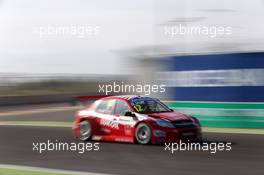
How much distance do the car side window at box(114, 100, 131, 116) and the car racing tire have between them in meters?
0.72

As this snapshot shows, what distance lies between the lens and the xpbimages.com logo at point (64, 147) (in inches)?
516

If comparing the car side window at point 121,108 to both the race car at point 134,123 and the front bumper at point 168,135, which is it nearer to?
the race car at point 134,123

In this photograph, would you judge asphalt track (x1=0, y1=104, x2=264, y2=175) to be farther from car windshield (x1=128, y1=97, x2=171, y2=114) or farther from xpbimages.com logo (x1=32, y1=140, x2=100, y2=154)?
car windshield (x1=128, y1=97, x2=171, y2=114)

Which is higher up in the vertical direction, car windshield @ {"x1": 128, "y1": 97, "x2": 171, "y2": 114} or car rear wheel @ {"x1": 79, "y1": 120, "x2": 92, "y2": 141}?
car windshield @ {"x1": 128, "y1": 97, "x2": 171, "y2": 114}

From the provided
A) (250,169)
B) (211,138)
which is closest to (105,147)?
(211,138)

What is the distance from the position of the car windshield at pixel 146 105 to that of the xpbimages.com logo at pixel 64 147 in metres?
1.23

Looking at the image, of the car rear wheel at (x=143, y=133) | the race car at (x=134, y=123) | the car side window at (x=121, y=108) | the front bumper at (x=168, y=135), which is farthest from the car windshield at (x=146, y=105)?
the front bumper at (x=168, y=135)

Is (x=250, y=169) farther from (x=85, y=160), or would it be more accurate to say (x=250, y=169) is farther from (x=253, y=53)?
(x=253, y=53)

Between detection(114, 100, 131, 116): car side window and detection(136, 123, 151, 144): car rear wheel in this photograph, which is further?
detection(114, 100, 131, 116): car side window

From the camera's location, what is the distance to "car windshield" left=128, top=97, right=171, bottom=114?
13.8 meters

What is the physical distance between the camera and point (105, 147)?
1327 cm

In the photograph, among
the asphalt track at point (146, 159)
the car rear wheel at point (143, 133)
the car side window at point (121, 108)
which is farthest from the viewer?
the car side window at point (121, 108)

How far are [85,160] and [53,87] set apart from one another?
33629 millimetres

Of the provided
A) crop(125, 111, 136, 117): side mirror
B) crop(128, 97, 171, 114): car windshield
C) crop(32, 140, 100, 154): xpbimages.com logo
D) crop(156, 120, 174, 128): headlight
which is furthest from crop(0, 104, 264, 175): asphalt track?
crop(128, 97, 171, 114): car windshield
